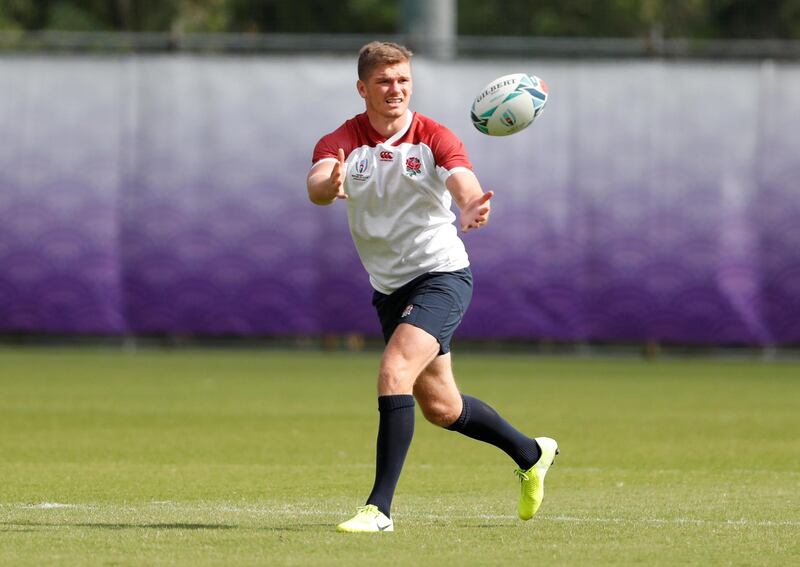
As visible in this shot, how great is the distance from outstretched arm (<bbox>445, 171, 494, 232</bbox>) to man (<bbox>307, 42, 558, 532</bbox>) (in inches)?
0.6

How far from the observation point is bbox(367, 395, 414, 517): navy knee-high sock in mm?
7742

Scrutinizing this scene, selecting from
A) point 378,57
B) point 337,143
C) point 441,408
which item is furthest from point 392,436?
point 378,57

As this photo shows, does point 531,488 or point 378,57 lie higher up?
point 378,57

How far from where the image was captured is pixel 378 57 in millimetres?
8133

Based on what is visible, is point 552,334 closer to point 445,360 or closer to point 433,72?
point 433,72

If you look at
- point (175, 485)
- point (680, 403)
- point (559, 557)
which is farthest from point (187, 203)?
point (559, 557)

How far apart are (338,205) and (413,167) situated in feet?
48.9

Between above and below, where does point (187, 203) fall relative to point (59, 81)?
below

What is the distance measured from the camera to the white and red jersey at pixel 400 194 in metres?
8.16

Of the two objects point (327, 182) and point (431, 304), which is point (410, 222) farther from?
point (327, 182)

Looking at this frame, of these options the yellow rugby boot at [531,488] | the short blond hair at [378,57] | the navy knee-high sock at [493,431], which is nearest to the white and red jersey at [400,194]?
the short blond hair at [378,57]

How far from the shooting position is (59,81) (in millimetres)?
24203

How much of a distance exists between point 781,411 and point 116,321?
1140cm

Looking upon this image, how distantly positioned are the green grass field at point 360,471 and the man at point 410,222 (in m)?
0.61
